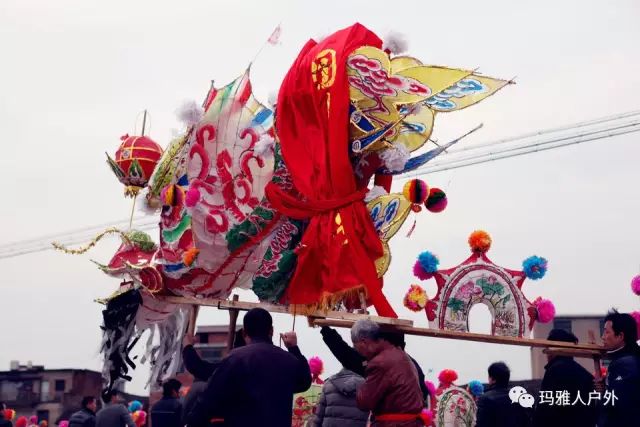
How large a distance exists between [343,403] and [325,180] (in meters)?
1.80

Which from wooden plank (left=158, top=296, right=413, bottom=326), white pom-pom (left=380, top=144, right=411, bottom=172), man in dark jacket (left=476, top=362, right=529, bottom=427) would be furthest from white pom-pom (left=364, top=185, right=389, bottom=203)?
man in dark jacket (left=476, top=362, right=529, bottom=427)

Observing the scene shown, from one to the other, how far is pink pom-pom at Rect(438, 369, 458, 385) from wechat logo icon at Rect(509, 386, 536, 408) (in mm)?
1683

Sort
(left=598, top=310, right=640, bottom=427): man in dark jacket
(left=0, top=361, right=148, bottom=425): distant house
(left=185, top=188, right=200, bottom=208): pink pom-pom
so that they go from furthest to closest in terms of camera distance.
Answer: (left=0, top=361, right=148, bottom=425): distant house < (left=185, top=188, right=200, bottom=208): pink pom-pom < (left=598, top=310, right=640, bottom=427): man in dark jacket

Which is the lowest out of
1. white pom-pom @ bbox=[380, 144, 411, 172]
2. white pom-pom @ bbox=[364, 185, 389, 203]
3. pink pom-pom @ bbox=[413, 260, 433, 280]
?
pink pom-pom @ bbox=[413, 260, 433, 280]

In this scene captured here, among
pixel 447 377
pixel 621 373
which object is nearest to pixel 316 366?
pixel 447 377

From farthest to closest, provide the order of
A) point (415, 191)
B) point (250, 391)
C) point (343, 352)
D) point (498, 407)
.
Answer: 1. point (498, 407)
2. point (415, 191)
3. point (343, 352)
4. point (250, 391)

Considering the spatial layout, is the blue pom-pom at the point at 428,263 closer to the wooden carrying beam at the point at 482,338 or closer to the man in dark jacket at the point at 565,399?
the wooden carrying beam at the point at 482,338

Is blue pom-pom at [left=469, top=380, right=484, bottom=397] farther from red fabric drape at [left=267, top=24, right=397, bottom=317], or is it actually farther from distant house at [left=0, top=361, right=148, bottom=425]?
distant house at [left=0, top=361, right=148, bottom=425]

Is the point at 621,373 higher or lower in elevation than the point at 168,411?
higher

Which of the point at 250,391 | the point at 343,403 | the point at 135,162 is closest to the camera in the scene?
the point at 250,391

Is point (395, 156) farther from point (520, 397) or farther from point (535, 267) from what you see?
point (520, 397)

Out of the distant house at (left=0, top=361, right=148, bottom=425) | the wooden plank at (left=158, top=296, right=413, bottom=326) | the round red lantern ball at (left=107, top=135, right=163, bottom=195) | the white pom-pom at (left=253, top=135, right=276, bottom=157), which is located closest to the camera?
the wooden plank at (left=158, top=296, right=413, bottom=326)

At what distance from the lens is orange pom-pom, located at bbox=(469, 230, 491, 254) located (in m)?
7.61

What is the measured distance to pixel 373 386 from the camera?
5465 millimetres
